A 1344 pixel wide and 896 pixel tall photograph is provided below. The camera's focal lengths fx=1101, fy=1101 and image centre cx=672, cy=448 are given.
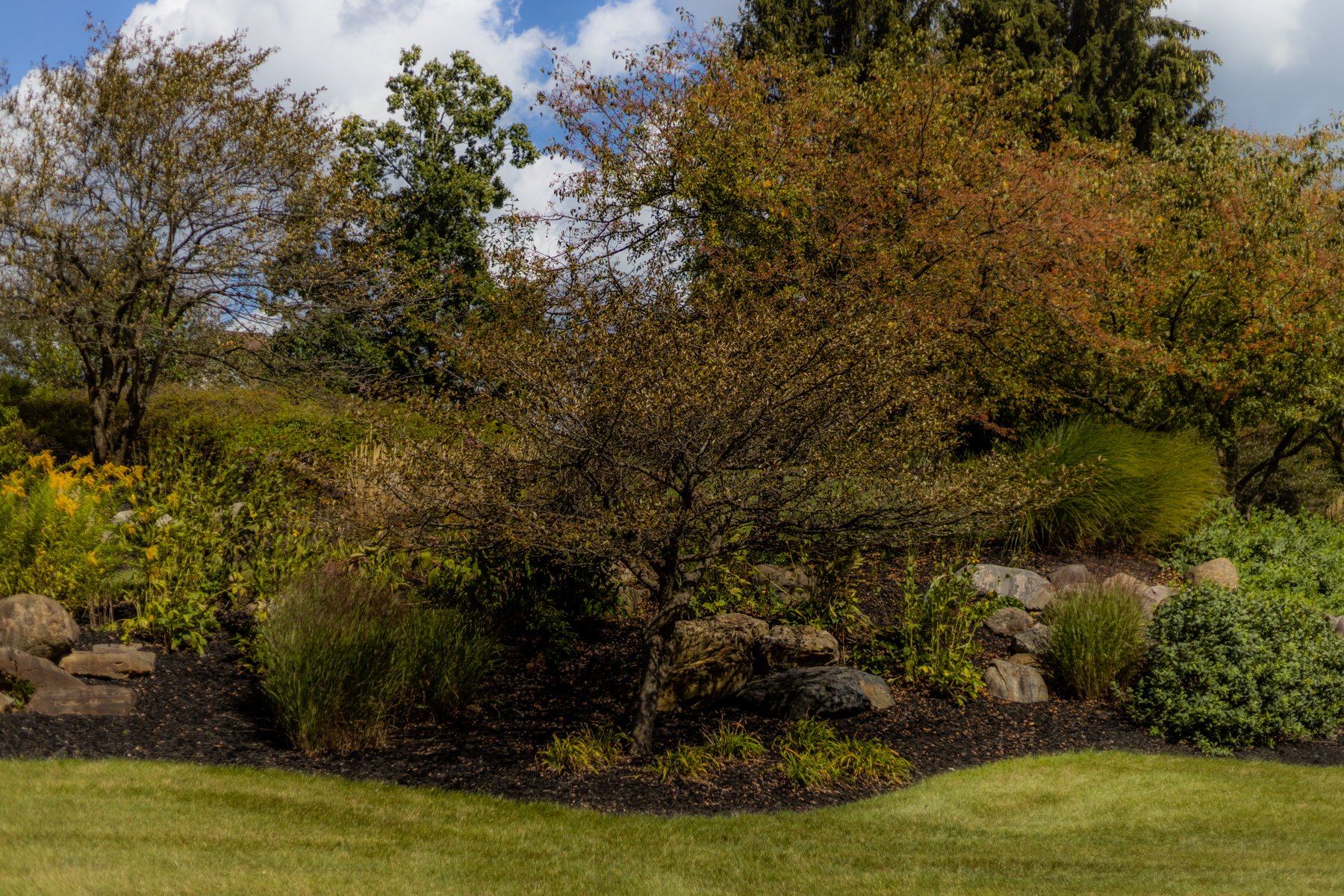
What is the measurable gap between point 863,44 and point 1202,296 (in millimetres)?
12832

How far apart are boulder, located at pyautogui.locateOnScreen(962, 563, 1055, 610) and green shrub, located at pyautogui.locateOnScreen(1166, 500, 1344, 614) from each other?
6.58ft

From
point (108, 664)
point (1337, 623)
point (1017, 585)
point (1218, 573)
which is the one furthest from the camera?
point (1218, 573)

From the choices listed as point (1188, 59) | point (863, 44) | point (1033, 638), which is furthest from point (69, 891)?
point (1188, 59)

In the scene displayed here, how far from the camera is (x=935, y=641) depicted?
834cm

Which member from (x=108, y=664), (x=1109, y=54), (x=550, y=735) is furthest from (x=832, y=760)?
(x=1109, y=54)

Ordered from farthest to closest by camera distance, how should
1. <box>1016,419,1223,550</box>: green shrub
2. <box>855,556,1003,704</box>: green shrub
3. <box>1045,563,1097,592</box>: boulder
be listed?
<box>1016,419,1223,550</box>: green shrub → <box>1045,563,1097,592</box>: boulder → <box>855,556,1003,704</box>: green shrub

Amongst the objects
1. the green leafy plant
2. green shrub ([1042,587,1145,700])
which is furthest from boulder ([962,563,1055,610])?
the green leafy plant

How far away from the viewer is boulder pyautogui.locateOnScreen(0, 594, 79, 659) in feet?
22.9

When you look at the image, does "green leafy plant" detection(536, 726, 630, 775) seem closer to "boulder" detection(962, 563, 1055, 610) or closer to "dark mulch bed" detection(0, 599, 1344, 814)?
"dark mulch bed" detection(0, 599, 1344, 814)

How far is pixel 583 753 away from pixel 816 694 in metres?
1.84

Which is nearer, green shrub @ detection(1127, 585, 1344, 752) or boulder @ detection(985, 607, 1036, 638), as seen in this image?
green shrub @ detection(1127, 585, 1344, 752)

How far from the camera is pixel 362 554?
8852mm

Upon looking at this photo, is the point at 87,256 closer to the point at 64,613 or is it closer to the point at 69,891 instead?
the point at 64,613

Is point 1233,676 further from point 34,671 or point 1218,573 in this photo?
point 34,671
